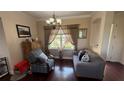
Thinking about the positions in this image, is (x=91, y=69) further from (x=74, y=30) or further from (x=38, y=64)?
(x=74, y=30)

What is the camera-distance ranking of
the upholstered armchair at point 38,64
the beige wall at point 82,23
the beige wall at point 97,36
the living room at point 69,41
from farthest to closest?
the beige wall at point 82,23 < the beige wall at point 97,36 < the upholstered armchair at point 38,64 < the living room at point 69,41

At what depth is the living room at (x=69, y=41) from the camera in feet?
7.99

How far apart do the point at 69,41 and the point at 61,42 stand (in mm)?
473

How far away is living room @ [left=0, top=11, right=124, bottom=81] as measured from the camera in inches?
95.9

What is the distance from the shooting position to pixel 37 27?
14.7ft

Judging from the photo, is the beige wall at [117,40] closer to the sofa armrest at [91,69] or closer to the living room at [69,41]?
the living room at [69,41]

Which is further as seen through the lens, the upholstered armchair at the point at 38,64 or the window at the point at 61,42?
the window at the point at 61,42

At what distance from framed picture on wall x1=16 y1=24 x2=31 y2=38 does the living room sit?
4cm

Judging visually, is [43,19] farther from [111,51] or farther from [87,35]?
[111,51]

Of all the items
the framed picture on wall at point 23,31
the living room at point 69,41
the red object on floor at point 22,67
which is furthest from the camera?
the framed picture on wall at point 23,31

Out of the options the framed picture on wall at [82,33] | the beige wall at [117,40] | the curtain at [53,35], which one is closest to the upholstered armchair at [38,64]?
the curtain at [53,35]

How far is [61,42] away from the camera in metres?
4.30

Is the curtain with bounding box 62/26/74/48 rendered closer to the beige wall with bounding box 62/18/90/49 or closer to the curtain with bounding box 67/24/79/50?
the curtain with bounding box 67/24/79/50
